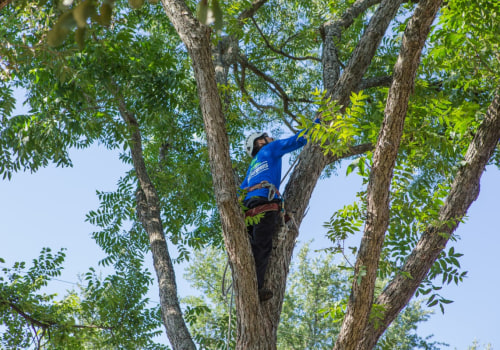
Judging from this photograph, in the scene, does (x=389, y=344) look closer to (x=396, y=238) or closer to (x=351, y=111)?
(x=396, y=238)

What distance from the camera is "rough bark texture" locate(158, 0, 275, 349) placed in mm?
3537

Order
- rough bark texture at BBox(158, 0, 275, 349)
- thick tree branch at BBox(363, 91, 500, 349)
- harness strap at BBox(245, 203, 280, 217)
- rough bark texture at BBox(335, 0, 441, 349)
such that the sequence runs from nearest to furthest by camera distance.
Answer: rough bark texture at BBox(335, 0, 441, 349) → rough bark texture at BBox(158, 0, 275, 349) → thick tree branch at BBox(363, 91, 500, 349) → harness strap at BBox(245, 203, 280, 217)

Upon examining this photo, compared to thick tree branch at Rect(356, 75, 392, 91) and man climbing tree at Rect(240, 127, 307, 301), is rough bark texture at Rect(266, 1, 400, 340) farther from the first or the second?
thick tree branch at Rect(356, 75, 392, 91)

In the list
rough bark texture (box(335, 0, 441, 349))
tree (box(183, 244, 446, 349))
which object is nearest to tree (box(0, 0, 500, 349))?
rough bark texture (box(335, 0, 441, 349))

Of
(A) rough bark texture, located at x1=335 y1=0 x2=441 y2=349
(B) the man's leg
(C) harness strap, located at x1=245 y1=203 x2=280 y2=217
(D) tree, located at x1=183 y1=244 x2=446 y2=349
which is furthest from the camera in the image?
(D) tree, located at x1=183 y1=244 x2=446 y2=349

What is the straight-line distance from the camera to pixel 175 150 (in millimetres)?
8570

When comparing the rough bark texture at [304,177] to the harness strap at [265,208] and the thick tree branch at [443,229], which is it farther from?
the thick tree branch at [443,229]

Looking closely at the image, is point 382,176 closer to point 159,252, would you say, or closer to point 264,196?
point 264,196

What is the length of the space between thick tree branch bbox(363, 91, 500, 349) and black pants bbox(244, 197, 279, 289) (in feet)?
2.86

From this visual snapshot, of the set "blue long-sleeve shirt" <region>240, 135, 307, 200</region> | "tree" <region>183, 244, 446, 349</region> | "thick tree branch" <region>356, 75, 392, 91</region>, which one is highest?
"tree" <region>183, 244, 446, 349</region>

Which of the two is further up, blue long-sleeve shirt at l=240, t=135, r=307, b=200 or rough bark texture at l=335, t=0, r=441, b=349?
blue long-sleeve shirt at l=240, t=135, r=307, b=200

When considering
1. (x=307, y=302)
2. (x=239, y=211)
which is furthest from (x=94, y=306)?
(x=307, y=302)

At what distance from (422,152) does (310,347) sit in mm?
15602

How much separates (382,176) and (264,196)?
120 cm
